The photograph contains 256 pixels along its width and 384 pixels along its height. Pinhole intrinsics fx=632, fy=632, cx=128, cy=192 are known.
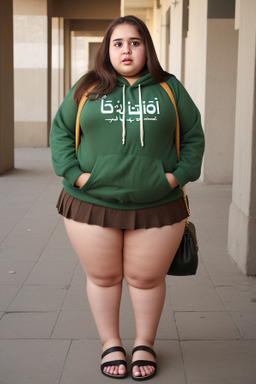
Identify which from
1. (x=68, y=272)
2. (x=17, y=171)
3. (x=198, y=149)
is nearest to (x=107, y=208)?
(x=198, y=149)

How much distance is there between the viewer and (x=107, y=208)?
3.02 metres

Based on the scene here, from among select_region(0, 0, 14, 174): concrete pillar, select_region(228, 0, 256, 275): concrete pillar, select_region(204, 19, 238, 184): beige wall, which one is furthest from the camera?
select_region(0, 0, 14, 174): concrete pillar

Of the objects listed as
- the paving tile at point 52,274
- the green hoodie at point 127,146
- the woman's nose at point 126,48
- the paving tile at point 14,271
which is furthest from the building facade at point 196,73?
the paving tile at point 14,271

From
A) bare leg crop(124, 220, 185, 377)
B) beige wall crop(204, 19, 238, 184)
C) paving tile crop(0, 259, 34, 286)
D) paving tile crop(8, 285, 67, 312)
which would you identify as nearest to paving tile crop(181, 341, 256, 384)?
bare leg crop(124, 220, 185, 377)

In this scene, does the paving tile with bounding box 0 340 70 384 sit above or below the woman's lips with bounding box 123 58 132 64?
below

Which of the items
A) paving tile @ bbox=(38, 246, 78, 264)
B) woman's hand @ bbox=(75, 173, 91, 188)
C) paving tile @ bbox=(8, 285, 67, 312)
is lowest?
paving tile @ bbox=(38, 246, 78, 264)

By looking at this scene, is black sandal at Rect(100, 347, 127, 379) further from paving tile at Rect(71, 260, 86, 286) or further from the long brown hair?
paving tile at Rect(71, 260, 86, 286)

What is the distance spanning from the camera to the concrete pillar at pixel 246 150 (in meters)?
4.84

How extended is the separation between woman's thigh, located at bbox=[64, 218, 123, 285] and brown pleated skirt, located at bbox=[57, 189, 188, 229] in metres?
0.04

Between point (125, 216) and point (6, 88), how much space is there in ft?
30.4

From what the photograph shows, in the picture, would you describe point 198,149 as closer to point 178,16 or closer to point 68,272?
point 68,272

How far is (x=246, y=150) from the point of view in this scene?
500 centimetres

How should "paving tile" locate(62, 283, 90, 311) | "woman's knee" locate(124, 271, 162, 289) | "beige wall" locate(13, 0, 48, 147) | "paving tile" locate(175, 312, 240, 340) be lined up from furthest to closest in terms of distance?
"beige wall" locate(13, 0, 48, 147) → "paving tile" locate(62, 283, 90, 311) → "paving tile" locate(175, 312, 240, 340) → "woman's knee" locate(124, 271, 162, 289)

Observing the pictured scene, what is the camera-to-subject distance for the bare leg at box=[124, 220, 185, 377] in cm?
306
